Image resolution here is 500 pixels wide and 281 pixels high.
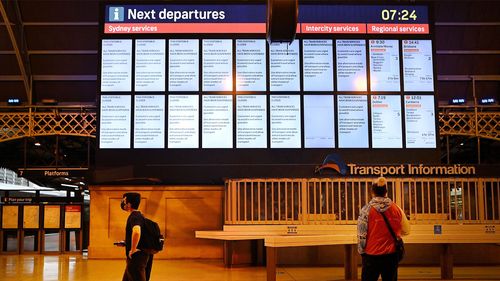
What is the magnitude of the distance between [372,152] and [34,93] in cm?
939

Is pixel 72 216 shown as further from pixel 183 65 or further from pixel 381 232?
pixel 381 232

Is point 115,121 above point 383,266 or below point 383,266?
above

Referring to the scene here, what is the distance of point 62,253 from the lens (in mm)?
15203

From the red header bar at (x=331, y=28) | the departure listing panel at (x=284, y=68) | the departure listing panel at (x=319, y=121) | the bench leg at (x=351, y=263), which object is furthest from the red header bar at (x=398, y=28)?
the bench leg at (x=351, y=263)

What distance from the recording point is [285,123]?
13406 mm

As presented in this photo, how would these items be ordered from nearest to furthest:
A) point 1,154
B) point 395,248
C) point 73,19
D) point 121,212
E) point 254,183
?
point 395,248 < point 254,183 < point 121,212 < point 73,19 < point 1,154

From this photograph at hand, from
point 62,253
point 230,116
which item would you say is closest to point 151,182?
point 230,116

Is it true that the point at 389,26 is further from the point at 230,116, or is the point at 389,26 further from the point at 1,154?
the point at 1,154

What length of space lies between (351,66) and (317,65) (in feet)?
2.49

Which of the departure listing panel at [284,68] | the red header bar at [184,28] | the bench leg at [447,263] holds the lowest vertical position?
the bench leg at [447,263]

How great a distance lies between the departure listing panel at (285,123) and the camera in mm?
13383

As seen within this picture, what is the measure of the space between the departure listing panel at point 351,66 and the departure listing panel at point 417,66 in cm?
94

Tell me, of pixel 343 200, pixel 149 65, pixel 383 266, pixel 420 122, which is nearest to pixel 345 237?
pixel 343 200

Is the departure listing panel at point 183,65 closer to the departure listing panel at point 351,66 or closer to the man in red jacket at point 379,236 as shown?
the departure listing panel at point 351,66
